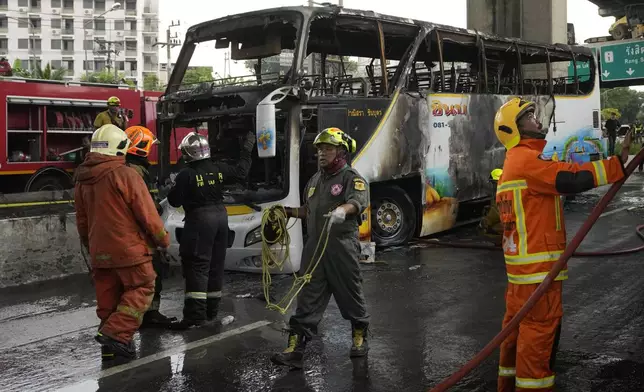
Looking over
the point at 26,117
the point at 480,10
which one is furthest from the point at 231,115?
the point at 480,10

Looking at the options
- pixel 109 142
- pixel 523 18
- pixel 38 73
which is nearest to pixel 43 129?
pixel 109 142

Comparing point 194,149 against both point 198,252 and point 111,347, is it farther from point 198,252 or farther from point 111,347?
point 111,347

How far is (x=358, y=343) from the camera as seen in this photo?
5.22 metres

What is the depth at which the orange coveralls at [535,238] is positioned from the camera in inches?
149

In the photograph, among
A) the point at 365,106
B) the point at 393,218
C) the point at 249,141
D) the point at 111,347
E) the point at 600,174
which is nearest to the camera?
the point at 600,174

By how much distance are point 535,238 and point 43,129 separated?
1292 cm

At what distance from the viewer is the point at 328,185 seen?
5137mm

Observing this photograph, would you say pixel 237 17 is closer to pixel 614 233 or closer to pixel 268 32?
pixel 268 32

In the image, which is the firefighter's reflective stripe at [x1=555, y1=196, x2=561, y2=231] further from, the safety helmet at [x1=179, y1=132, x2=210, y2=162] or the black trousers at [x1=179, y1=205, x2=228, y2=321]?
the safety helmet at [x1=179, y1=132, x2=210, y2=162]

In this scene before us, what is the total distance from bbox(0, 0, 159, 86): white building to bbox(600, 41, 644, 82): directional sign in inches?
2683

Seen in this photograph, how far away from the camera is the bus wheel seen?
10250 mm

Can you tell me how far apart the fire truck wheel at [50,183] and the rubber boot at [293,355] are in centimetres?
1094

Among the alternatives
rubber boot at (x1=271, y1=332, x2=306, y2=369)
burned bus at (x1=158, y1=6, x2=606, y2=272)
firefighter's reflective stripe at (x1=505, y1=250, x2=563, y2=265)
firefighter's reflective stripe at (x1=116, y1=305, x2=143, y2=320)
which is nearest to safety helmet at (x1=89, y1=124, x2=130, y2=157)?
firefighter's reflective stripe at (x1=116, y1=305, x2=143, y2=320)

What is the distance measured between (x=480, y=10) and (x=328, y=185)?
1997 cm
